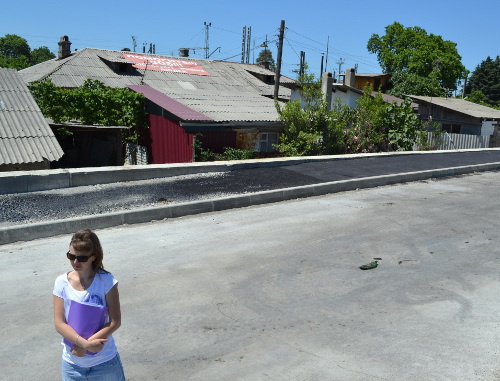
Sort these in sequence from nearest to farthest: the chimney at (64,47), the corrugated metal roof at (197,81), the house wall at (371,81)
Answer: the corrugated metal roof at (197,81) → the chimney at (64,47) → the house wall at (371,81)

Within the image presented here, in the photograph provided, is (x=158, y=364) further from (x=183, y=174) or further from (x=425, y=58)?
(x=425, y=58)

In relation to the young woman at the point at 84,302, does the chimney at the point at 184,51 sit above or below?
above

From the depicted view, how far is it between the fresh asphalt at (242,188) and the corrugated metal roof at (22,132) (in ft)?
11.5

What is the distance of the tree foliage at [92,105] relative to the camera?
20.8 meters

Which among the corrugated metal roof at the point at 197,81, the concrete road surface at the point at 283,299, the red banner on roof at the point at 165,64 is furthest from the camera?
the red banner on roof at the point at 165,64

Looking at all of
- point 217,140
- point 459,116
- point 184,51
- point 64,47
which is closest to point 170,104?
point 217,140

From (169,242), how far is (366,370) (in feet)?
13.1

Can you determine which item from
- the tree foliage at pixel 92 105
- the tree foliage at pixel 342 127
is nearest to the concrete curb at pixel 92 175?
the tree foliage at pixel 342 127

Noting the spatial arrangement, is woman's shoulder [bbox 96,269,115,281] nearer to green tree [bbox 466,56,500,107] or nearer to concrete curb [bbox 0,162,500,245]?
concrete curb [bbox 0,162,500,245]

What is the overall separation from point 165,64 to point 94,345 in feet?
122

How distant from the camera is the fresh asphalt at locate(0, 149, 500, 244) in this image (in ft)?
25.5

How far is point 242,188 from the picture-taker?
1049 cm

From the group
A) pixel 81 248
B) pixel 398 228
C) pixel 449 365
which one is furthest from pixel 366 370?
pixel 398 228

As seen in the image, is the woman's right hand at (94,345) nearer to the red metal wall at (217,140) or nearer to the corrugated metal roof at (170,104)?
the corrugated metal roof at (170,104)
